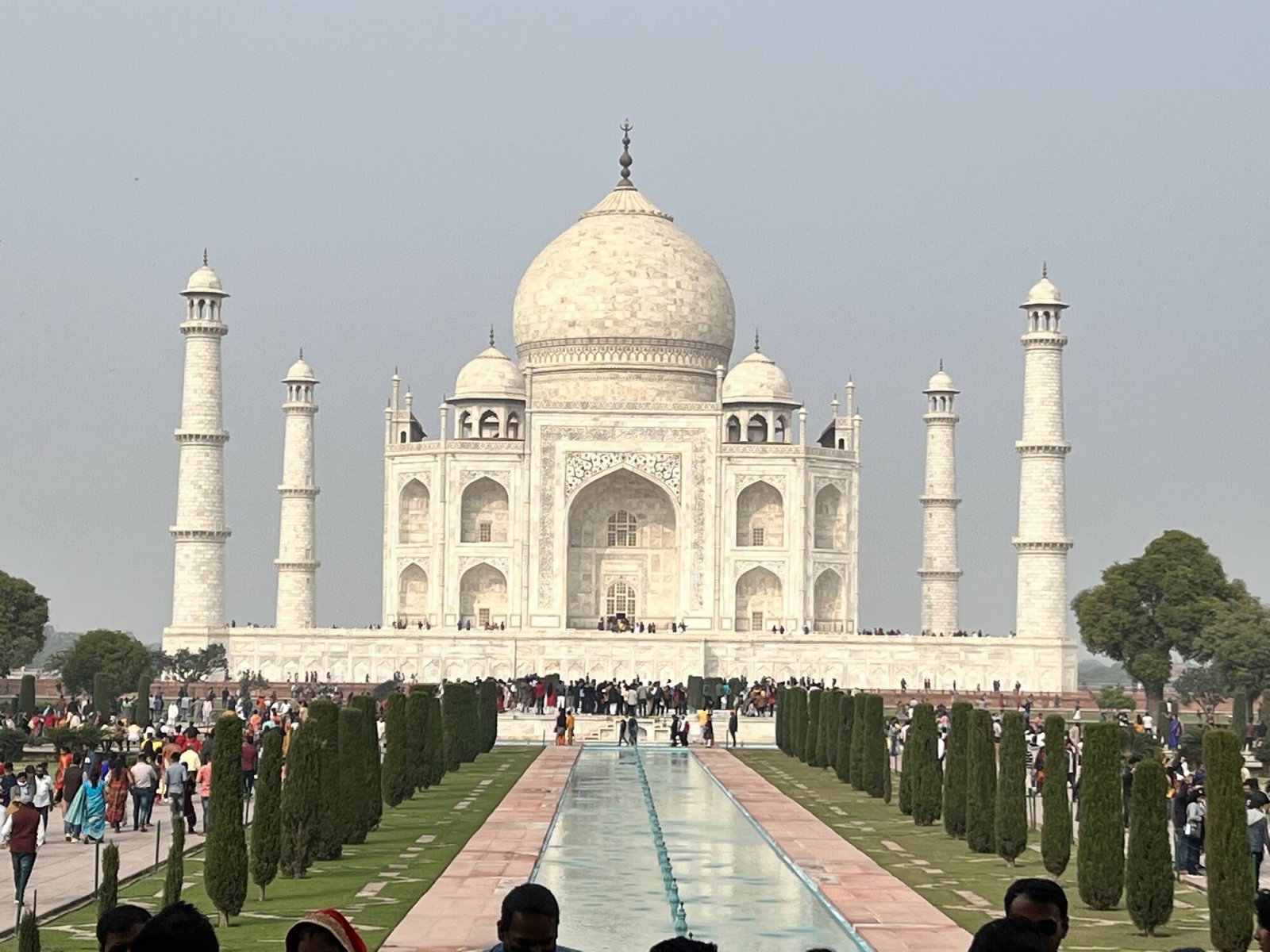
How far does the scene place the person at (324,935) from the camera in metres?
4.09

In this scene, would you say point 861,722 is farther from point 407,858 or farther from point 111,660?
point 111,660

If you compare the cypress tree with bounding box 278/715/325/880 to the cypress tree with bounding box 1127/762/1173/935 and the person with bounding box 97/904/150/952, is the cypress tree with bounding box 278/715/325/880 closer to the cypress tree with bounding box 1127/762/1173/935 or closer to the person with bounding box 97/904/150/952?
the cypress tree with bounding box 1127/762/1173/935

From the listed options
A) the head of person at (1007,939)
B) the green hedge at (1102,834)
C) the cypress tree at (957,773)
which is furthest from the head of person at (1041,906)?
the cypress tree at (957,773)

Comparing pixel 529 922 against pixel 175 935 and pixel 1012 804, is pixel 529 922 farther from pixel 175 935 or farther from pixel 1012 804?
pixel 1012 804

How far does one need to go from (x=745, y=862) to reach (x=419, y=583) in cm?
2890

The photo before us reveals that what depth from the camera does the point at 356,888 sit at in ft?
Answer: 45.2

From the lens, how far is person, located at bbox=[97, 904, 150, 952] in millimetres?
4797

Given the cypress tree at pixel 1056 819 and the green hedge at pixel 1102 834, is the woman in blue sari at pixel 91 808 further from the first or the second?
the green hedge at pixel 1102 834

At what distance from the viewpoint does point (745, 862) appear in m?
15.5

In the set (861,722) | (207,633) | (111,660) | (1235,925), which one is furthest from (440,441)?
(1235,925)

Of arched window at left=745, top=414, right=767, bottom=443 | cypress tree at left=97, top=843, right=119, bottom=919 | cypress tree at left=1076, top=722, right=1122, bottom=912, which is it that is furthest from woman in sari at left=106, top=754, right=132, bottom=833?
arched window at left=745, top=414, right=767, bottom=443

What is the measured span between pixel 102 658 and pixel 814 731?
590 inches

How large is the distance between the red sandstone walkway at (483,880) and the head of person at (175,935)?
6.67 metres

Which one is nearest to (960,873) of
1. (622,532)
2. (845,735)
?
(845,735)
